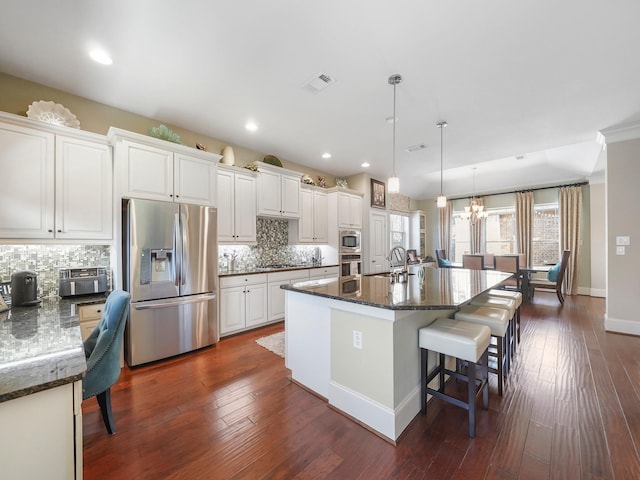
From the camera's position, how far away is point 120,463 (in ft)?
5.18

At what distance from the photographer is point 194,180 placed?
3.25 m

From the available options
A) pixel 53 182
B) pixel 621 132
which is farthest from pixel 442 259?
pixel 53 182

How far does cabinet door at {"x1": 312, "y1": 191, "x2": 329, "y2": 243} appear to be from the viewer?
5113mm

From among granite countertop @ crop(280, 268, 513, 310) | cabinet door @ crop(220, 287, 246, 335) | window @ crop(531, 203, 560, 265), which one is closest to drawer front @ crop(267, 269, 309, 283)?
cabinet door @ crop(220, 287, 246, 335)

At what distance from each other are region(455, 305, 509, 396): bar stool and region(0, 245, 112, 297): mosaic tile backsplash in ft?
12.4

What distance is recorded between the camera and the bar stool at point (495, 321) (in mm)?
2168

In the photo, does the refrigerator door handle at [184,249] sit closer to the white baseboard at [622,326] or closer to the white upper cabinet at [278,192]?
the white upper cabinet at [278,192]

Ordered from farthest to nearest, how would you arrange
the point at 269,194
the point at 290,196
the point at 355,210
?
the point at 355,210 < the point at 290,196 < the point at 269,194

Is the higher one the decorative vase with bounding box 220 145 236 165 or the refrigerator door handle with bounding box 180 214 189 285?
the decorative vase with bounding box 220 145 236 165

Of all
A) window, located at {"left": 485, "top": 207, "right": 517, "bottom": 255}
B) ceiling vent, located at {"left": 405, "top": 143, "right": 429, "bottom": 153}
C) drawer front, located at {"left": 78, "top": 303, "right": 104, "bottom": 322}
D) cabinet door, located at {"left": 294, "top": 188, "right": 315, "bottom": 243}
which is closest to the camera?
drawer front, located at {"left": 78, "top": 303, "right": 104, "bottom": 322}

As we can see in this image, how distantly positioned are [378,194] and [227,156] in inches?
144

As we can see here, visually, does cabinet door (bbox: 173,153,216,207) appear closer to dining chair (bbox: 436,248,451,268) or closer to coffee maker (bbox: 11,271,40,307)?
coffee maker (bbox: 11,271,40,307)

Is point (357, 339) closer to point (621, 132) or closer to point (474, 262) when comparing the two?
point (621, 132)

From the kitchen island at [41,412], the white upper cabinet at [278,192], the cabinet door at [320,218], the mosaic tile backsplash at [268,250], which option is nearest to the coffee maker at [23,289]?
the kitchen island at [41,412]
